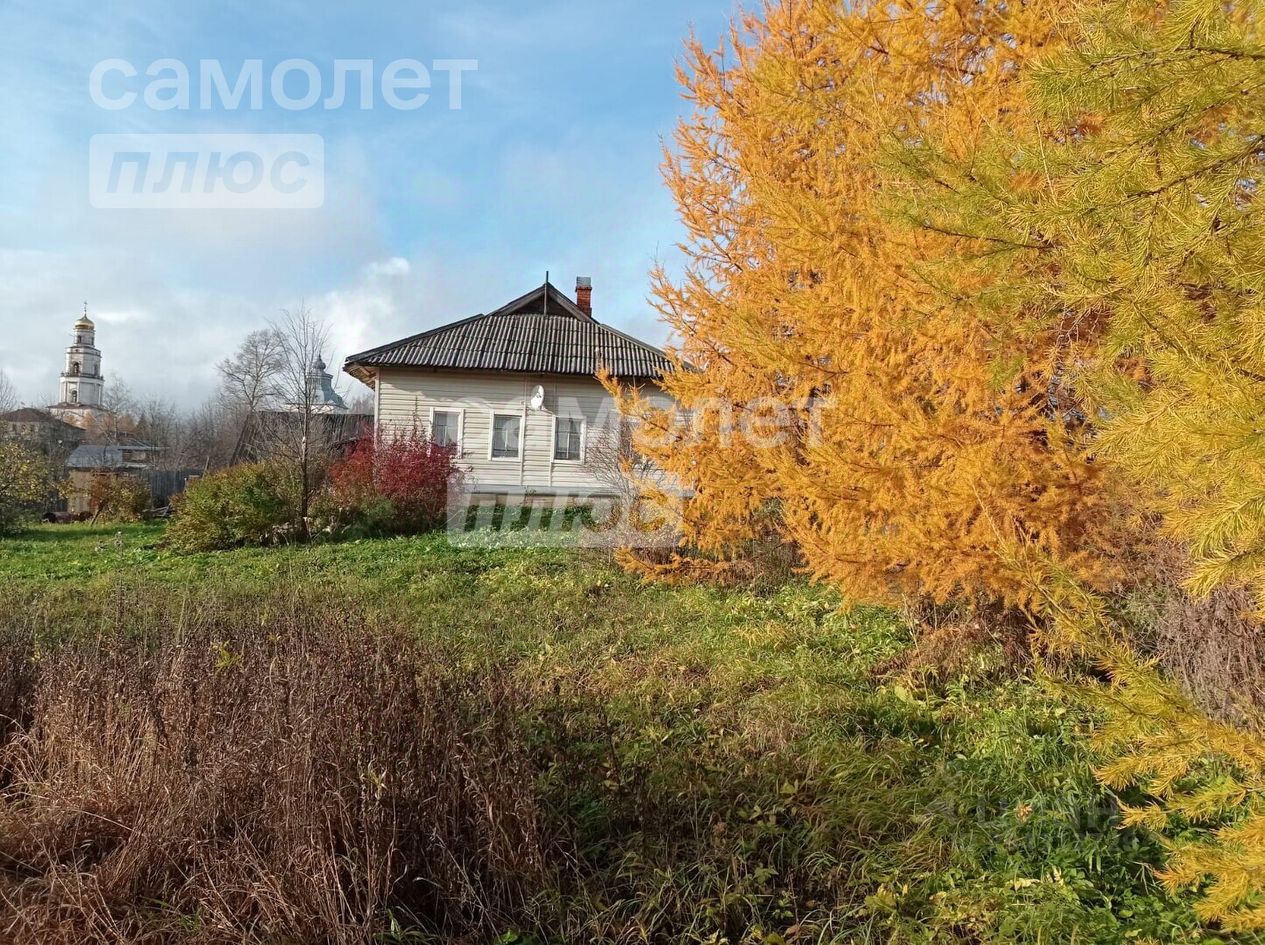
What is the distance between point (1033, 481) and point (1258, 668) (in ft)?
4.62

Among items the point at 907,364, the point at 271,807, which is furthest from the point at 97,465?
the point at 907,364

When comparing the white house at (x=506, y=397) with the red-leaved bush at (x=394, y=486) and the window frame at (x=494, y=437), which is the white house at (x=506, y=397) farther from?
the red-leaved bush at (x=394, y=486)

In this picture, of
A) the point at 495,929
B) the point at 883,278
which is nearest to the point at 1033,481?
the point at 883,278

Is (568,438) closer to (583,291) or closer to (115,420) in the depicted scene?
(583,291)

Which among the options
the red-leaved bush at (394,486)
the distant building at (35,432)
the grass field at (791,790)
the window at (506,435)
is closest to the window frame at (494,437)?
the window at (506,435)

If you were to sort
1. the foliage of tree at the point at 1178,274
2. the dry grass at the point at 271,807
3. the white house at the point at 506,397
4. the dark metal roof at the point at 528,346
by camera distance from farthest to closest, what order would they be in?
the white house at the point at 506,397
the dark metal roof at the point at 528,346
the dry grass at the point at 271,807
the foliage of tree at the point at 1178,274

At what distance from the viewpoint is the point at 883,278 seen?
4.20 meters

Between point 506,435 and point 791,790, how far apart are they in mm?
16022

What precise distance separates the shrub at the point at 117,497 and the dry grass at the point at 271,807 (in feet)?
52.6

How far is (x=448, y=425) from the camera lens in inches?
728

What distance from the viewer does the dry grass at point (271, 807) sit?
2.51 m

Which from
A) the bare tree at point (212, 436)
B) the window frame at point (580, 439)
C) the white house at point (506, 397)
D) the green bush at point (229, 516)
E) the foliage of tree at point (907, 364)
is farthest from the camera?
the bare tree at point (212, 436)

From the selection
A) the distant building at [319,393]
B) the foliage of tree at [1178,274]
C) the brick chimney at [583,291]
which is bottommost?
the foliage of tree at [1178,274]

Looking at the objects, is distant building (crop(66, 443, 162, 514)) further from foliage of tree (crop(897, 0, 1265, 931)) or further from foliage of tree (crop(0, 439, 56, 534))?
foliage of tree (crop(897, 0, 1265, 931))
